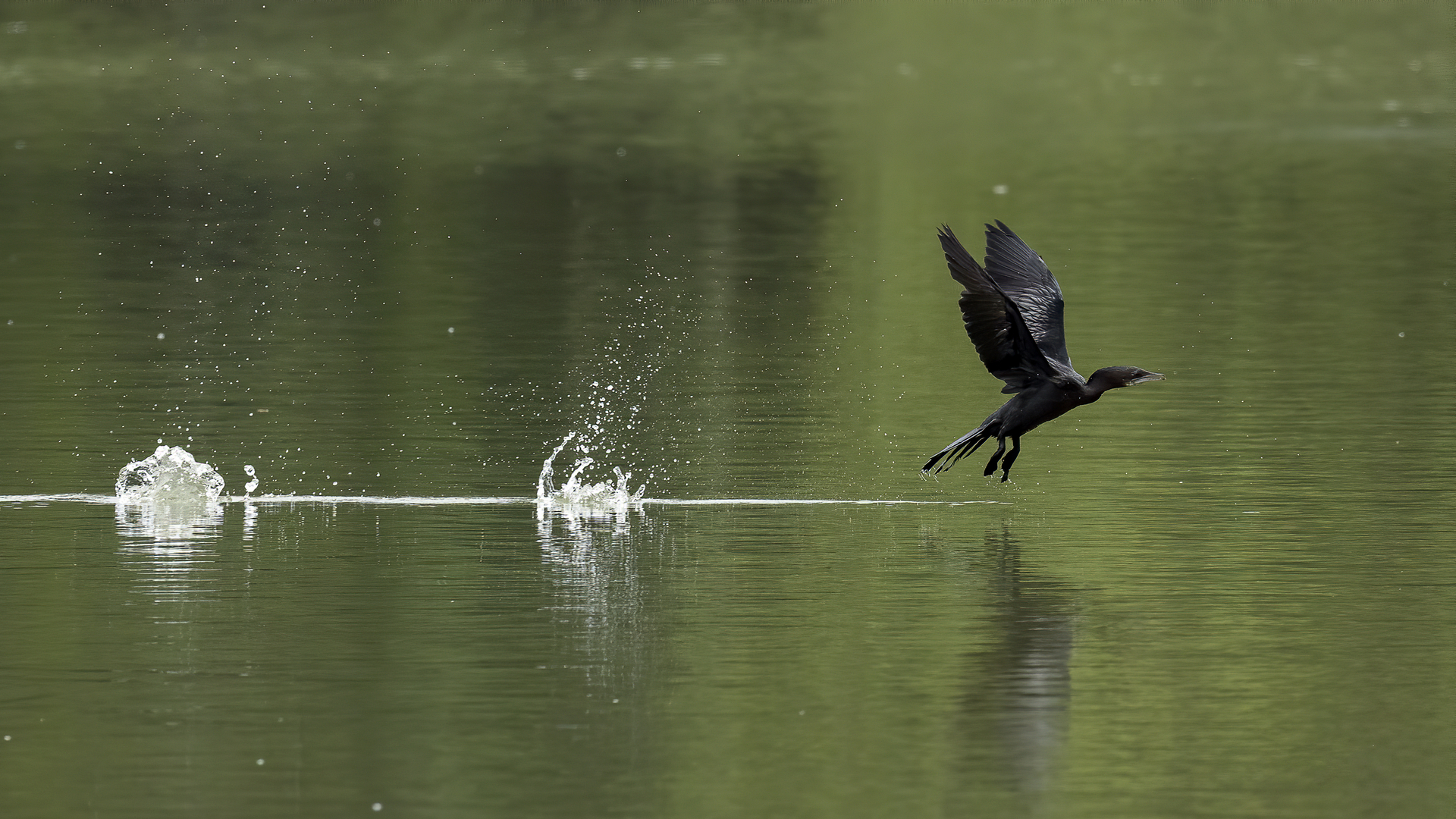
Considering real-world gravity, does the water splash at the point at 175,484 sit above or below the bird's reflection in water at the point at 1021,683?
above

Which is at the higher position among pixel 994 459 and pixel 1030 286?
pixel 1030 286

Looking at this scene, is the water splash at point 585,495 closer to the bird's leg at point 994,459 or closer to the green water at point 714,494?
the green water at point 714,494

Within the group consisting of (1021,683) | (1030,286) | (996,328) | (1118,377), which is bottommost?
(1021,683)

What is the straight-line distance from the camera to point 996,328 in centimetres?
1484

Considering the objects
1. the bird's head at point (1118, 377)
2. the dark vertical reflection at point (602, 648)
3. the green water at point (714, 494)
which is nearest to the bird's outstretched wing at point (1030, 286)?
the bird's head at point (1118, 377)

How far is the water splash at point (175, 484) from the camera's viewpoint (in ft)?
52.7

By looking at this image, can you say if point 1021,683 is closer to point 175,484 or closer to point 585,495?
point 585,495

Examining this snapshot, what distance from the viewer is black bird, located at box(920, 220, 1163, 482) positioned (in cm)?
1462

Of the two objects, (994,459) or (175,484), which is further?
(175,484)

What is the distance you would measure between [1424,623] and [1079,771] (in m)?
3.34

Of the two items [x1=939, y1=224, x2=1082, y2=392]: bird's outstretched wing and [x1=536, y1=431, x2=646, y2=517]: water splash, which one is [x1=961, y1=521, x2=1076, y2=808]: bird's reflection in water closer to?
[x1=939, y1=224, x2=1082, y2=392]: bird's outstretched wing

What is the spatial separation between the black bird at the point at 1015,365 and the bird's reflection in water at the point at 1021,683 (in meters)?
1.05

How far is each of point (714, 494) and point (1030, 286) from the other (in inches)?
89.4

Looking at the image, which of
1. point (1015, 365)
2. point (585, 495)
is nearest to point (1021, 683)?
point (1015, 365)
